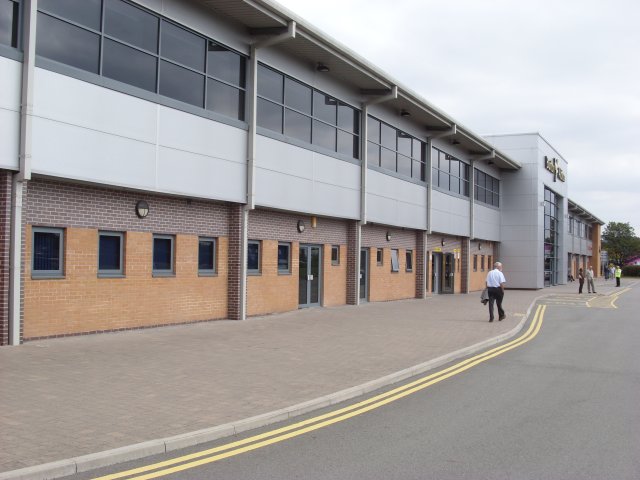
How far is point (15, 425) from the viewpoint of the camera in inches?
241

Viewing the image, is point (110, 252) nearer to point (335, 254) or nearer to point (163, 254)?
point (163, 254)

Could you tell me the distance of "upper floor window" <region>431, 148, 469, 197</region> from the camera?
29.9 metres

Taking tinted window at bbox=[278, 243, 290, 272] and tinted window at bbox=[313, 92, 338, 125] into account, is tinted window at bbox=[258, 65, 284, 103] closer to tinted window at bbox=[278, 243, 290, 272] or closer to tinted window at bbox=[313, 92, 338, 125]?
tinted window at bbox=[313, 92, 338, 125]

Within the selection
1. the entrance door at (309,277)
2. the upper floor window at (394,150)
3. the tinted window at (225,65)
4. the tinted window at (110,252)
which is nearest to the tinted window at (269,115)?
the tinted window at (225,65)

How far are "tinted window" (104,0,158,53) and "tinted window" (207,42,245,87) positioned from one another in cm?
189

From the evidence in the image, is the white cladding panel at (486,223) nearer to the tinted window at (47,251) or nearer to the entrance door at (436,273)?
the entrance door at (436,273)

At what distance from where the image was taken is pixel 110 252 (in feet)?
43.2

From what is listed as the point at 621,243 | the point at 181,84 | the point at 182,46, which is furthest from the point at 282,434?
the point at 621,243

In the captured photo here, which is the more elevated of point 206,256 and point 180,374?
point 206,256

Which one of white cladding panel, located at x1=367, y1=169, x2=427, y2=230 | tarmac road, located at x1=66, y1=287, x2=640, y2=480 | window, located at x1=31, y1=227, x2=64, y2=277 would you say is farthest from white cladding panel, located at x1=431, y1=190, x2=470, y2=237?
window, located at x1=31, y1=227, x2=64, y2=277

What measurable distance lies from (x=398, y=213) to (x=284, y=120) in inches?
336

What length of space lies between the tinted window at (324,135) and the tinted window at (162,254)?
22.2 feet

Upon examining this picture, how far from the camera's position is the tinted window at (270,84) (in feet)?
56.4

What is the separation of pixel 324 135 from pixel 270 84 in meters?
3.16
